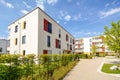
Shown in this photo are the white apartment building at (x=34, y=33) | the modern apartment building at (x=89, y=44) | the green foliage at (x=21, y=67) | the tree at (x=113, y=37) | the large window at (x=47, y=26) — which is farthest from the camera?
the modern apartment building at (x=89, y=44)

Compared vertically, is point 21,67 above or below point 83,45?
below

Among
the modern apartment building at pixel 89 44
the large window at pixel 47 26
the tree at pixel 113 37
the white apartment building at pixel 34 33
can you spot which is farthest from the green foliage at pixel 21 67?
the modern apartment building at pixel 89 44

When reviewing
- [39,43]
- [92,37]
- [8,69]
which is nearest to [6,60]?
[8,69]

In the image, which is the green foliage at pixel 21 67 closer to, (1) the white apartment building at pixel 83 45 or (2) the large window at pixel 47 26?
(2) the large window at pixel 47 26

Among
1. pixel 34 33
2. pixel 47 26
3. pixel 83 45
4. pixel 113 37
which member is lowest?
pixel 113 37

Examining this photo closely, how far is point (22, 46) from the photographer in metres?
29.8

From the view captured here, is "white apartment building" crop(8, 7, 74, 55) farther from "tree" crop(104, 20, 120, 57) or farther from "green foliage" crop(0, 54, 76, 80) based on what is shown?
"green foliage" crop(0, 54, 76, 80)

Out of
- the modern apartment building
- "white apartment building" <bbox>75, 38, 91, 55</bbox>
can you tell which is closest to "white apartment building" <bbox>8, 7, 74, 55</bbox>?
the modern apartment building

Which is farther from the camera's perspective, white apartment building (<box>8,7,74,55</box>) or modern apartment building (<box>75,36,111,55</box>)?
modern apartment building (<box>75,36,111,55</box>)

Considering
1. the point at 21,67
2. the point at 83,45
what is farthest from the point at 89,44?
the point at 21,67

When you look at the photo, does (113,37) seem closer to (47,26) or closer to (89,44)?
(47,26)

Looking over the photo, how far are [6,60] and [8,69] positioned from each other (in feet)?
3.39

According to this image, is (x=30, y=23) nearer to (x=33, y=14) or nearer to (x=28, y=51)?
(x=33, y=14)

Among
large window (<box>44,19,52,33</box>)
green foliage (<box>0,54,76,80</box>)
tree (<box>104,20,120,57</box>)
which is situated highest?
large window (<box>44,19,52,33</box>)
